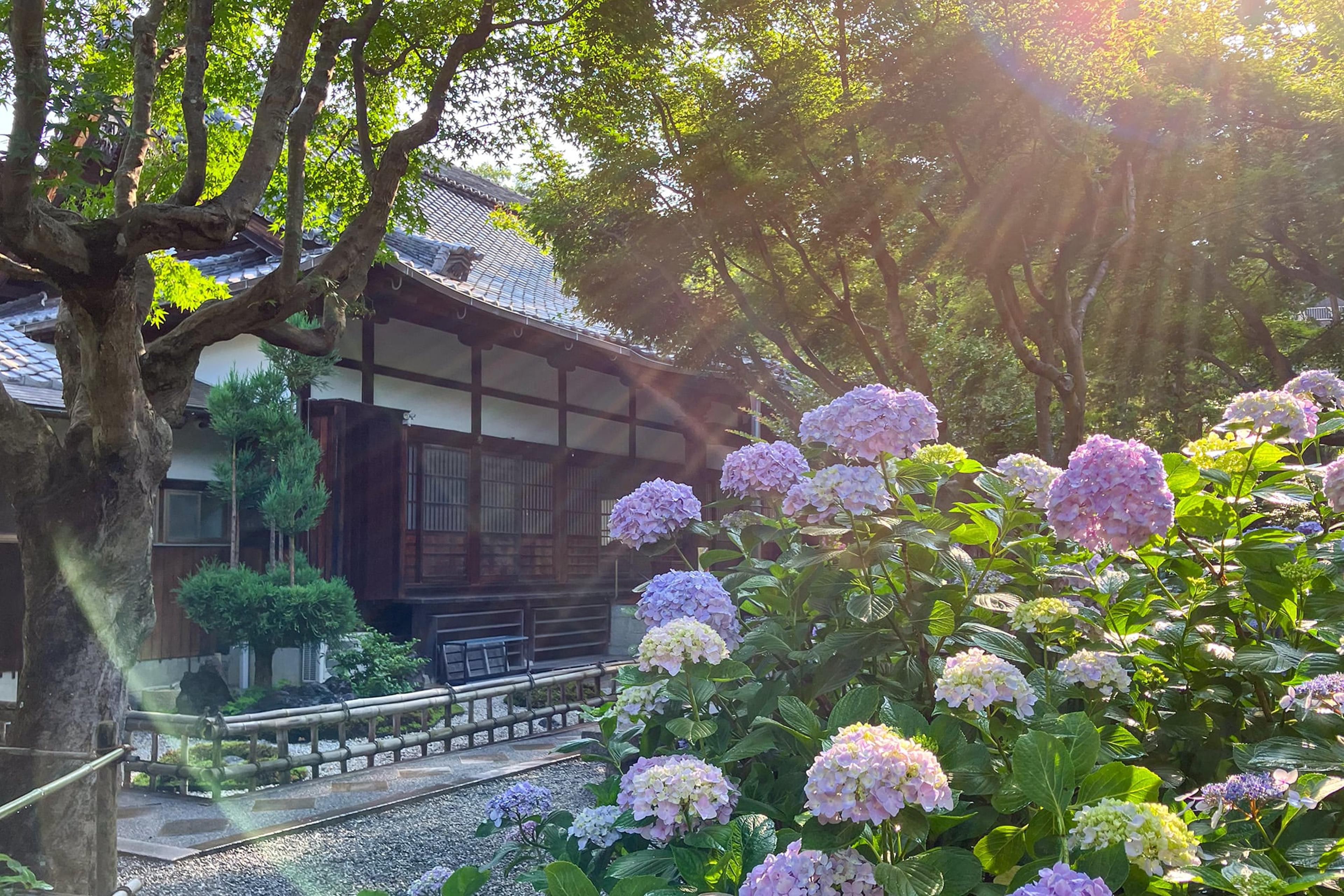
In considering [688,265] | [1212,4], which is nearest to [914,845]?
[688,265]

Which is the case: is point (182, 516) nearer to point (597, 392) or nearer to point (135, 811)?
point (135, 811)

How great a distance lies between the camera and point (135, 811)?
6.15 metres

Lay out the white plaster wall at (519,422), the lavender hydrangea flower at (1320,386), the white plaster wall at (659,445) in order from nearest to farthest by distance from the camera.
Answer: the lavender hydrangea flower at (1320,386) → the white plaster wall at (519,422) → the white plaster wall at (659,445)

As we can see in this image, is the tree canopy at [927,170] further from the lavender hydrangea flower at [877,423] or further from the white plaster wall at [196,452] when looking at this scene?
the lavender hydrangea flower at [877,423]

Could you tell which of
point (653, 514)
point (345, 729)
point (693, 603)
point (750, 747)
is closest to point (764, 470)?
point (653, 514)

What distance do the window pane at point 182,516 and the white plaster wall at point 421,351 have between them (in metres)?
2.18

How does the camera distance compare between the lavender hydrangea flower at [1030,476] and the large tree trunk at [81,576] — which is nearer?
the lavender hydrangea flower at [1030,476]

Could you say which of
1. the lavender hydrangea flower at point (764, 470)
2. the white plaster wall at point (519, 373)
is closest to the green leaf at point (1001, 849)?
the lavender hydrangea flower at point (764, 470)

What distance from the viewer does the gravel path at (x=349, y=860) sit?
15.3 feet

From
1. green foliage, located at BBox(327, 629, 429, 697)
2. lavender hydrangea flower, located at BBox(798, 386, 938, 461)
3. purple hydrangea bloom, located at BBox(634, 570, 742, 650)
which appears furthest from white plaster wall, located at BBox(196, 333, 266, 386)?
lavender hydrangea flower, located at BBox(798, 386, 938, 461)

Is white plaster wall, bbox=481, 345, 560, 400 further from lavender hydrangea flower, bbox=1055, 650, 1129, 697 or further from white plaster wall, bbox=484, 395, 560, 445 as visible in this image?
lavender hydrangea flower, bbox=1055, 650, 1129, 697

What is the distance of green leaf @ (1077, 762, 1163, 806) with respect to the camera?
1534 millimetres

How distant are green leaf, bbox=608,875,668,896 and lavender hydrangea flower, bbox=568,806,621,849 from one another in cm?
42

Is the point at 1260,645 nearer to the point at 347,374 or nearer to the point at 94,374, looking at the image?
the point at 94,374
